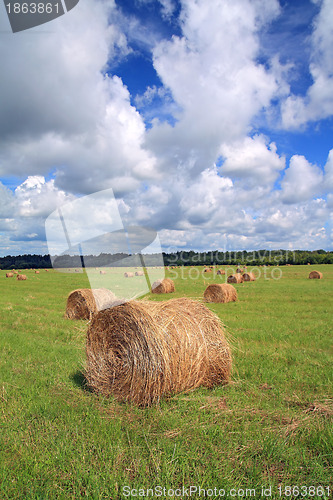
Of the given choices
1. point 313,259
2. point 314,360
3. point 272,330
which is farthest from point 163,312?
point 313,259

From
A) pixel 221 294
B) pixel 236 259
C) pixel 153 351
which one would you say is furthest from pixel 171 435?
pixel 236 259

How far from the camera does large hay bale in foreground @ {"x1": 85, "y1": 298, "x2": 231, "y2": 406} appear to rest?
4973 mm

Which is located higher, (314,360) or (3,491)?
(3,491)

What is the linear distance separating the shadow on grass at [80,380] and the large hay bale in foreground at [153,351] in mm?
132

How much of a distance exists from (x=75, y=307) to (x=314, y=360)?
985cm

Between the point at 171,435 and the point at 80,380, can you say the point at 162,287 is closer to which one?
the point at 80,380

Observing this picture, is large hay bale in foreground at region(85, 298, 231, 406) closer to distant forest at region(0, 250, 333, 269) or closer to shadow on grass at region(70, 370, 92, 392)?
shadow on grass at region(70, 370, 92, 392)

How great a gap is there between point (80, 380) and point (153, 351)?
1847 mm

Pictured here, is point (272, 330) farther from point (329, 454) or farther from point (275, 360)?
point (329, 454)

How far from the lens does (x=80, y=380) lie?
5859 millimetres

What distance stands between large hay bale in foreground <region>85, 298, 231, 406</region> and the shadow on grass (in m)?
0.13

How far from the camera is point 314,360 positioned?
7.00 metres

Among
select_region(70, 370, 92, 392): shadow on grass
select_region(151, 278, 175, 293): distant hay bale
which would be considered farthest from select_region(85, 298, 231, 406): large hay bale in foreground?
select_region(151, 278, 175, 293): distant hay bale

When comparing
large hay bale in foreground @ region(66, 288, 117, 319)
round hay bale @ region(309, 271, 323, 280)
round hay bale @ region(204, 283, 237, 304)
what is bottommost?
round hay bale @ region(309, 271, 323, 280)
